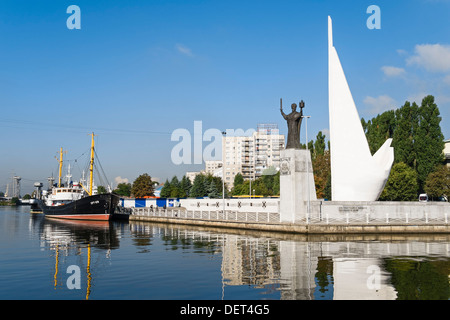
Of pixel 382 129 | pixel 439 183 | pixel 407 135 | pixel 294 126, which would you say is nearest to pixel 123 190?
pixel 382 129

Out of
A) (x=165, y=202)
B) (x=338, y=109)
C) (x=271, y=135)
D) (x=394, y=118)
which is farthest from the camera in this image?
(x=271, y=135)

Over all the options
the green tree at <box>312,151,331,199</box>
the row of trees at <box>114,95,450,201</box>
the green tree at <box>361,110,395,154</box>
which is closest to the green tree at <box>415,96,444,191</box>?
the row of trees at <box>114,95,450,201</box>

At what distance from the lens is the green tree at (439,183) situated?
1903 inches

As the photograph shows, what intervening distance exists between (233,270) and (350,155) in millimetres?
19968

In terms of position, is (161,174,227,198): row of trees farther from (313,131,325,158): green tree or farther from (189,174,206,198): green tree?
(313,131,325,158): green tree

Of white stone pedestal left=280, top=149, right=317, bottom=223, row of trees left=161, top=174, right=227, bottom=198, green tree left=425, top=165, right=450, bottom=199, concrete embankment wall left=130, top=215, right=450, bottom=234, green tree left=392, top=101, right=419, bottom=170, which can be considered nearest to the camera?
concrete embankment wall left=130, top=215, right=450, bottom=234

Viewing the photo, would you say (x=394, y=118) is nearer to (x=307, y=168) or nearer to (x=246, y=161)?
(x=307, y=168)

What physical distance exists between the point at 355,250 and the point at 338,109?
52.9ft

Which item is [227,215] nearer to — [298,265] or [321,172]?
[298,265]

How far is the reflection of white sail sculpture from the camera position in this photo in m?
30.9

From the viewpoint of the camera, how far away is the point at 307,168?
97.3 ft

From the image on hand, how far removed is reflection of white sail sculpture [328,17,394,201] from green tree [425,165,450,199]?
847 inches

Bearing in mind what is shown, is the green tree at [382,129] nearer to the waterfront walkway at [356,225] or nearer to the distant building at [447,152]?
the distant building at [447,152]
